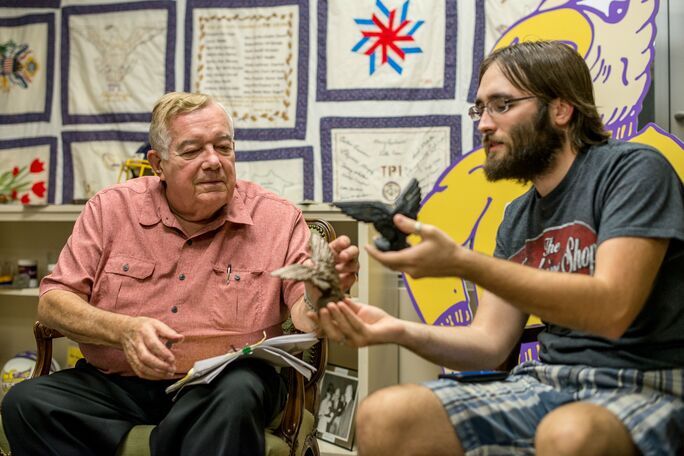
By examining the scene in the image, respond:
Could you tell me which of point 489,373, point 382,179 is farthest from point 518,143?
point 382,179

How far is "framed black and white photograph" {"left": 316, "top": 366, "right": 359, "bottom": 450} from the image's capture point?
2.77m

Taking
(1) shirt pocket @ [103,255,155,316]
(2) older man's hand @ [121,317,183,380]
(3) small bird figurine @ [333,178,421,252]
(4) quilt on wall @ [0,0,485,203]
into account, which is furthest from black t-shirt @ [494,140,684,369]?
(4) quilt on wall @ [0,0,485,203]

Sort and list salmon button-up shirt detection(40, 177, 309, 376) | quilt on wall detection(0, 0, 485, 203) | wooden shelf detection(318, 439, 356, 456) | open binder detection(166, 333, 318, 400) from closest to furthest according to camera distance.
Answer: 1. open binder detection(166, 333, 318, 400)
2. salmon button-up shirt detection(40, 177, 309, 376)
3. wooden shelf detection(318, 439, 356, 456)
4. quilt on wall detection(0, 0, 485, 203)

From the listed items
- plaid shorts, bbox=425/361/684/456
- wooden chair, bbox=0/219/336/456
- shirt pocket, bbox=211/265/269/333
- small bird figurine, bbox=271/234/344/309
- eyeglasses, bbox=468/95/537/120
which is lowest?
wooden chair, bbox=0/219/336/456

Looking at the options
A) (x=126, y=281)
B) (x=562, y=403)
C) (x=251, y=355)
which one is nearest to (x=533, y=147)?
(x=562, y=403)

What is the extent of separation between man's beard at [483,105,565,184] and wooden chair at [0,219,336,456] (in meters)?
0.78

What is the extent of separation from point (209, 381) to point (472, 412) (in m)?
0.67

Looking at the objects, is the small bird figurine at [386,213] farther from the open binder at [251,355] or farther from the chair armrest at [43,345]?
the chair armrest at [43,345]

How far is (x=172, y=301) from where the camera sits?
197cm

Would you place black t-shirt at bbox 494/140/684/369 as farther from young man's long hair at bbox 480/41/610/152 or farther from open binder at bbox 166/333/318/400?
open binder at bbox 166/333/318/400

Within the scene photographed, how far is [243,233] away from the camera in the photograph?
2076 mm

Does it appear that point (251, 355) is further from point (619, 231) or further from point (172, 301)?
point (619, 231)

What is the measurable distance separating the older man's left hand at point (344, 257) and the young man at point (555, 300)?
0.15 m

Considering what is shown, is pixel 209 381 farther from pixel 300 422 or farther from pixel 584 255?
pixel 584 255
